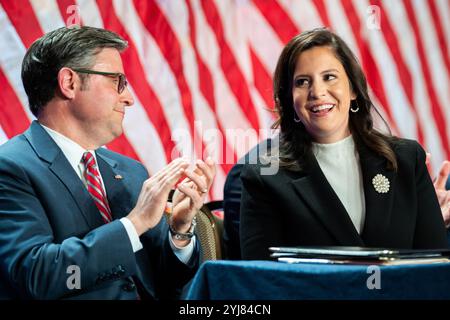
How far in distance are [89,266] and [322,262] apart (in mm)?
765

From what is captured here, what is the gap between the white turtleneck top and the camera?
8.18 ft

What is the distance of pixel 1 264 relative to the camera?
6.66 feet

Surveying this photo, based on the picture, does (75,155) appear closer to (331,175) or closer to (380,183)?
(331,175)

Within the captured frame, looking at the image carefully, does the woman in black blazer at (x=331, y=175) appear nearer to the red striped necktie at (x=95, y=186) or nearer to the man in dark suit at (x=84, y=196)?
the man in dark suit at (x=84, y=196)

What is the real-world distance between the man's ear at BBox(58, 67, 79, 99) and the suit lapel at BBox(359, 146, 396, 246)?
1100 mm

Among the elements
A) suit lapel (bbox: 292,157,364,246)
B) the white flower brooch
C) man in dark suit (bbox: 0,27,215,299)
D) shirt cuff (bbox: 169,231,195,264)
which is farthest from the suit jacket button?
the white flower brooch

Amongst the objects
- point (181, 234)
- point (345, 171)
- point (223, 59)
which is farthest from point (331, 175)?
point (223, 59)

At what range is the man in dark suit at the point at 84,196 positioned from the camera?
2.01 meters

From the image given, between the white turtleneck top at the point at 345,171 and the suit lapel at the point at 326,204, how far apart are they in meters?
0.08

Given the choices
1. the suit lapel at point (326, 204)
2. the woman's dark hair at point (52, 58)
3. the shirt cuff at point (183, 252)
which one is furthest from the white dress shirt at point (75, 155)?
the suit lapel at point (326, 204)

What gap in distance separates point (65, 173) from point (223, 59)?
2285 mm

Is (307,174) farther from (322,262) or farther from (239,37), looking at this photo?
(239,37)

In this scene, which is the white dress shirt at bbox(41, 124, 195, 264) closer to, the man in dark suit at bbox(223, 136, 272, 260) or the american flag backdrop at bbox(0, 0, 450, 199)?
the man in dark suit at bbox(223, 136, 272, 260)

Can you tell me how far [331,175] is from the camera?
2.57 m
